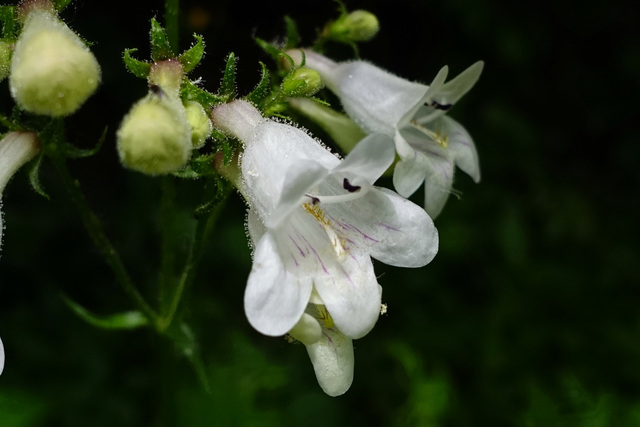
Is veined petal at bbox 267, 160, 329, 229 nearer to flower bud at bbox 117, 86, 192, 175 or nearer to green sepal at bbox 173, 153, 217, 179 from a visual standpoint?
flower bud at bbox 117, 86, 192, 175

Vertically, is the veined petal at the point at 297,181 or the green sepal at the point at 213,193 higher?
the veined petal at the point at 297,181

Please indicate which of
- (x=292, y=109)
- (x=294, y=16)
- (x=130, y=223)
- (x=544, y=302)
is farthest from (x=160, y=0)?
(x=544, y=302)

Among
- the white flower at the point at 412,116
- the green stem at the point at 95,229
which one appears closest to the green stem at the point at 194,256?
the green stem at the point at 95,229

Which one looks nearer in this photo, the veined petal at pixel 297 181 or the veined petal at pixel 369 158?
the veined petal at pixel 297 181

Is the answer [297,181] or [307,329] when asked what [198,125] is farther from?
[307,329]

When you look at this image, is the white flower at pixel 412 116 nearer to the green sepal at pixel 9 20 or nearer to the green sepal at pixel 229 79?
the green sepal at pixel 229 79

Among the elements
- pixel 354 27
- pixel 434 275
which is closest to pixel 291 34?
pixel 354 27

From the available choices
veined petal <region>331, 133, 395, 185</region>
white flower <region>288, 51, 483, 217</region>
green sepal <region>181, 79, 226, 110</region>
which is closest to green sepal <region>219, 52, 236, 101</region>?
green sepal <region>181, 79, 226, 110</region>
